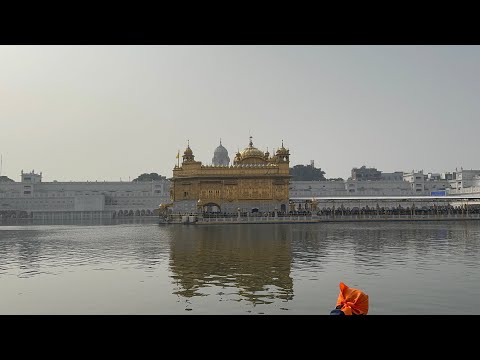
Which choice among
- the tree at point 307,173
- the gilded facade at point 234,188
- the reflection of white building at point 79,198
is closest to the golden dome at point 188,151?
the gilded facade at point 234,188

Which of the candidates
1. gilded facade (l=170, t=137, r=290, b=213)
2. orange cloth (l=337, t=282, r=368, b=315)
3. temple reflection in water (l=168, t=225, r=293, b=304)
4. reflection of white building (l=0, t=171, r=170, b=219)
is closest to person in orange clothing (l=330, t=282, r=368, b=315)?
orange cloth (l=337, t=282, r=368, b=315)

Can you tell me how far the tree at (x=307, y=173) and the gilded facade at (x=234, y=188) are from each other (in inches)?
3314

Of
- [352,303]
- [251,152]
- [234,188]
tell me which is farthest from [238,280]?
[251,152]

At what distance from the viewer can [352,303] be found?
6781 millimetres

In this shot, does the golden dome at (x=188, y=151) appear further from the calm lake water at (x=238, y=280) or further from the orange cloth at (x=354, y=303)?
the orange cloth at (x=354, y=303)

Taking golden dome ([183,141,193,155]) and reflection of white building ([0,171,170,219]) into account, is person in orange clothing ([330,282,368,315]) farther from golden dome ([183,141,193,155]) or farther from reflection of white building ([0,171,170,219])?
reflection of white building ([0,171,170,219])

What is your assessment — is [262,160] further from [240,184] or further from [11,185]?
[11,185]

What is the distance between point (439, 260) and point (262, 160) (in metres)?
48.2

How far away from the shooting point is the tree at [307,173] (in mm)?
149125

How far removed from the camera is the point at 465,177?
382ft

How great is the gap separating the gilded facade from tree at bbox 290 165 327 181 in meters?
84.2

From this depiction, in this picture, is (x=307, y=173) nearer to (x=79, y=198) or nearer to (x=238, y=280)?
(x=79, y=198)
